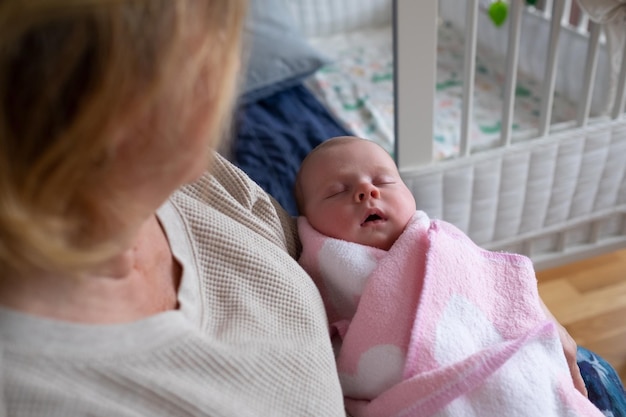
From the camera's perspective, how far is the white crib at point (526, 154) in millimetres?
1321

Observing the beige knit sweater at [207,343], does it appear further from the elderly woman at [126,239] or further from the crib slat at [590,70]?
the crib slat at [590,70]

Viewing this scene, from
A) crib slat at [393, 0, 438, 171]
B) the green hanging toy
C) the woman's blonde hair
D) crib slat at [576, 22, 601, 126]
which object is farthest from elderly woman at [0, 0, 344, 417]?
the green hanging toy

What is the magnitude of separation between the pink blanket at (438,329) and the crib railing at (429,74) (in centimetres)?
49

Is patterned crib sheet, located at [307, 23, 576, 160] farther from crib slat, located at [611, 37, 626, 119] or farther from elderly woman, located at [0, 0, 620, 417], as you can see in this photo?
elderly woman, located at [0, 0, 620, 417]

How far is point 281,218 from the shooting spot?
0.89 metres

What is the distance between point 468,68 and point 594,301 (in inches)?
32.7

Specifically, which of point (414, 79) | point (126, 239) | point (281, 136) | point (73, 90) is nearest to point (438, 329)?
point (126, 239)

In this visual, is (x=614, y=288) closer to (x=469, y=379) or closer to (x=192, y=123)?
(x=469, y=379)

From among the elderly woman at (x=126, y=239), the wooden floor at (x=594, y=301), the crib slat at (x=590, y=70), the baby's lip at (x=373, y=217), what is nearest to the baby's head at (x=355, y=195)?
the baby's lip at (x=373, y=217)

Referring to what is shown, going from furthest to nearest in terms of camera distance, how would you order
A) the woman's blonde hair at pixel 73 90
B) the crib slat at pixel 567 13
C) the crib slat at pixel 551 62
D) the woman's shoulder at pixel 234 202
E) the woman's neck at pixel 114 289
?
the crib slat at pixel 567 13 < the crib slat at pixel 551 62 < the woman's shoulder at pixel 234 202 < the woman's neck at pixel 114 289 < the woman's blonde hair at pixel 73 90

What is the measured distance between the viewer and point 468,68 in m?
1.35

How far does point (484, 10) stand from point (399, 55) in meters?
1.13

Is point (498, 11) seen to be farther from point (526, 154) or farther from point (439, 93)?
point (526, 154)

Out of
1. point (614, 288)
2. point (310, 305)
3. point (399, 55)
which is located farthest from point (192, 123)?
point (614, 288)
